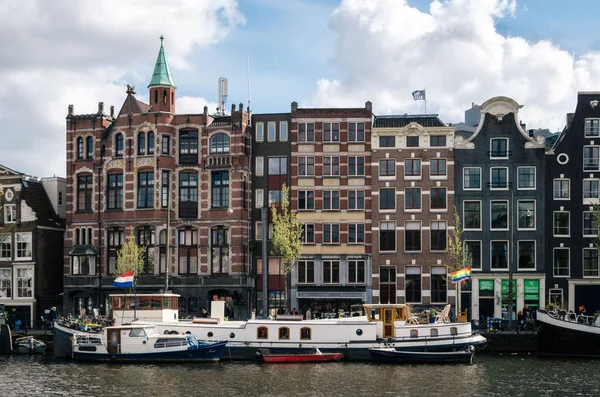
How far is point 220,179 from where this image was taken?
8631cm

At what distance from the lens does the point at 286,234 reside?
81625 mm

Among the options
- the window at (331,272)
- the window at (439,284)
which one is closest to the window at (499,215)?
the window at (439,284)

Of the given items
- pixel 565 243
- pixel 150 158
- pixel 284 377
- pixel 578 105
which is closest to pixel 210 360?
pixel 284 377

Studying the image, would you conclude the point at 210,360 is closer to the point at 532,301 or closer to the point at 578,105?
the point at 532,301

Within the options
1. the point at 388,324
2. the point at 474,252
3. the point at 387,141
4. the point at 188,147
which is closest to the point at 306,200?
the point at 387,141

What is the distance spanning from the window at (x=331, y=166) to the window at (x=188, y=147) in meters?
11.3

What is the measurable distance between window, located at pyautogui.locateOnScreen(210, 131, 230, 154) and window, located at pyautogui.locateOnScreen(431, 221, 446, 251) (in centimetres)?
1893

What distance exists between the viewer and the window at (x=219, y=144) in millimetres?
86500

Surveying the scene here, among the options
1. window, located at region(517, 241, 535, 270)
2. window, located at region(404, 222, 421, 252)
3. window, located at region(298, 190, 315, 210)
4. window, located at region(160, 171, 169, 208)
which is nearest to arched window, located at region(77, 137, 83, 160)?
window, located at region(160, 171, 169, 208)

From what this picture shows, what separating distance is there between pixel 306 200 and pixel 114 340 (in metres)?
25.7

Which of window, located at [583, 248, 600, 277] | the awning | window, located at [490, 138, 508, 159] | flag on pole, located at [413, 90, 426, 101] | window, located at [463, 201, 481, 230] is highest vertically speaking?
flag on pole, located at [413, 90, 426, 101]

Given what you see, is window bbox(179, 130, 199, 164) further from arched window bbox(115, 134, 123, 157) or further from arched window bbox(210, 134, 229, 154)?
arched window bbox(115, 134, 123, 157)

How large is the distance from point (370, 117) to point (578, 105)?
1719 centimetres

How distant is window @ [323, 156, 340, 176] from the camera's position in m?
85.6
